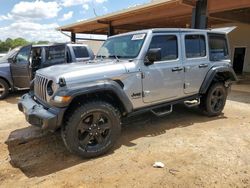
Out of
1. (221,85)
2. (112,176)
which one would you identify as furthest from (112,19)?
(112,176)

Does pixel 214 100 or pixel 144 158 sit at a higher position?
pixel 214 100

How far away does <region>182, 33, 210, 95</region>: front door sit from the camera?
5.36m

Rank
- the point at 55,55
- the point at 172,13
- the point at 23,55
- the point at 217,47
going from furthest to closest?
the point at 172,13, the point at 23,55, the point at 55,55, the point at 217,47

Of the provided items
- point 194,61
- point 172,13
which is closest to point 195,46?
point 194,61

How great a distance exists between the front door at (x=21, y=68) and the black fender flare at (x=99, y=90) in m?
5.44

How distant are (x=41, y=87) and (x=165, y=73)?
90.1 inches

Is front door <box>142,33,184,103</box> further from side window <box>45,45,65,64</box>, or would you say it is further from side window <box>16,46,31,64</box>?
side window <box>16,46,31,64</box>

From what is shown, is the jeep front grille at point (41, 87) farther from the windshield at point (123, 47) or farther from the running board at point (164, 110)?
the running board at point (164, 110)

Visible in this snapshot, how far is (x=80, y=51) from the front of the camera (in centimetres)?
918

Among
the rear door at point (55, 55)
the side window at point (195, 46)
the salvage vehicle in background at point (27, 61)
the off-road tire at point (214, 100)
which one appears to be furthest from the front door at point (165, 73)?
the rear door at point (55, 55)

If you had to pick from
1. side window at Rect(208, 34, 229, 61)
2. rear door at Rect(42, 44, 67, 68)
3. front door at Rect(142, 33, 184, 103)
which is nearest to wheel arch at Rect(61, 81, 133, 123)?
front door at Rect(142, 33, 184, 103)

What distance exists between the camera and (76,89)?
3785mm

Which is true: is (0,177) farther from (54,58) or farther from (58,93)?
(54,58)

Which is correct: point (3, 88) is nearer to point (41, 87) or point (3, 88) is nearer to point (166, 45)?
point (41, 87)
